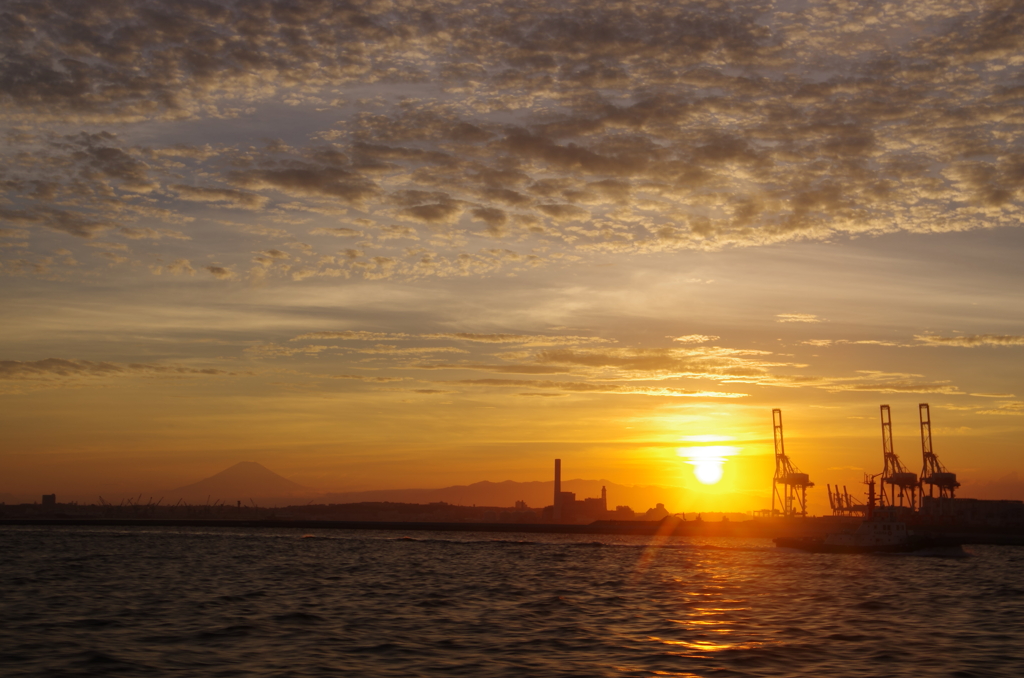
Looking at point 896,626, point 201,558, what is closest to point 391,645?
point 896,626

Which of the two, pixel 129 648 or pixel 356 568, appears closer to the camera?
pixel 129 648

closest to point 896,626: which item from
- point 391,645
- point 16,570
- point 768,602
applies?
point 768,602

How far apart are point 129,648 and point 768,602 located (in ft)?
137

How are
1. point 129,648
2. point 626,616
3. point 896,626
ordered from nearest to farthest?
point 129,648, point 896,626, point 626,616

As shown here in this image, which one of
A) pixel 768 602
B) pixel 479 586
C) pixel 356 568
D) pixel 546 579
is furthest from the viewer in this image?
pixel 356 568

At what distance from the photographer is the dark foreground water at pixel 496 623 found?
32.8m

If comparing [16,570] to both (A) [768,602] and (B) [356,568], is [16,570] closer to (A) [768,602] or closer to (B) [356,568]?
(B) [356,568]

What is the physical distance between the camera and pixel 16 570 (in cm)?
8025

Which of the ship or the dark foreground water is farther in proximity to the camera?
the ship

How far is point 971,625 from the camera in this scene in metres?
46.7

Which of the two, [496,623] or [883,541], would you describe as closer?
[496,623]

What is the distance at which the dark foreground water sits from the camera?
32750mm

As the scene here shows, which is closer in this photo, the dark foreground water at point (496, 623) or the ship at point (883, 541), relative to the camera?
the dark foreground water at point (496, 623)

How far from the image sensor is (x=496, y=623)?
45.6 m
